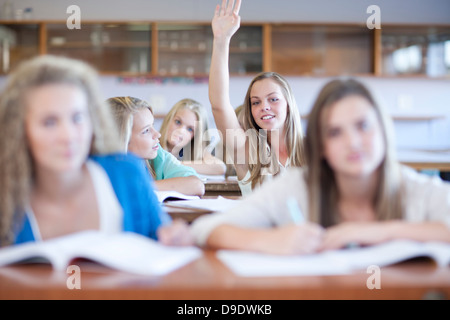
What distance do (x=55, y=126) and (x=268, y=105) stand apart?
149 centimetres

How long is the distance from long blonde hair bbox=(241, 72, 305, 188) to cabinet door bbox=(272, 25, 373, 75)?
10.6 ft

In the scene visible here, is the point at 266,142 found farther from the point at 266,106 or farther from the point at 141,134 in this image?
the point at 141,134

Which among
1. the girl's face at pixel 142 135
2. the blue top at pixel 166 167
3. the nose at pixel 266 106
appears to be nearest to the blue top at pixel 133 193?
the girl's face at pixel 142 135

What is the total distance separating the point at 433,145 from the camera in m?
5.75

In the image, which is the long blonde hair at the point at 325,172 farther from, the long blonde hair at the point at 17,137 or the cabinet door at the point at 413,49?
the cabinet door at the point at 413,49

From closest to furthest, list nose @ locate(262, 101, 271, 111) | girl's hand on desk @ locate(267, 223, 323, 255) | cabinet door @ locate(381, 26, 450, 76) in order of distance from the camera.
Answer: girl's hand on desk @ locate(267, 223, 323, 255), nose @ locate(262, 101, 271, 111), cabinet door @ locate(381, 26, 450, 76)

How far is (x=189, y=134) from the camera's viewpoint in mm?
3662

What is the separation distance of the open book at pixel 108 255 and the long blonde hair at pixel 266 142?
54.0 inches

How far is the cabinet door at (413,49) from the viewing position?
5.46 meters

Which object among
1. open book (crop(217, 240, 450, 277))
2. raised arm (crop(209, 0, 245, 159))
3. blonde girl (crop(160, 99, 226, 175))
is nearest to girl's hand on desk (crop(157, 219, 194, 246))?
open book (crop(217, 240, 450, 277))

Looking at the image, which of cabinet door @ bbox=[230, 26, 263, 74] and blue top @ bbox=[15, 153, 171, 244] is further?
cabinet door @ bbox=[230, 26, 263, 74]

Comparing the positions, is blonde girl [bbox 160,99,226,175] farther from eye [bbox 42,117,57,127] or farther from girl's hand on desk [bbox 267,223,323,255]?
girl's hand on desk [bbox 267,223,323,255]

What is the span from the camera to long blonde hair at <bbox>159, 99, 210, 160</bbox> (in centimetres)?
366

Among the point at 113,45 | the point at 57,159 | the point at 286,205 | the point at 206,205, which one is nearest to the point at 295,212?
the point at 286,205
